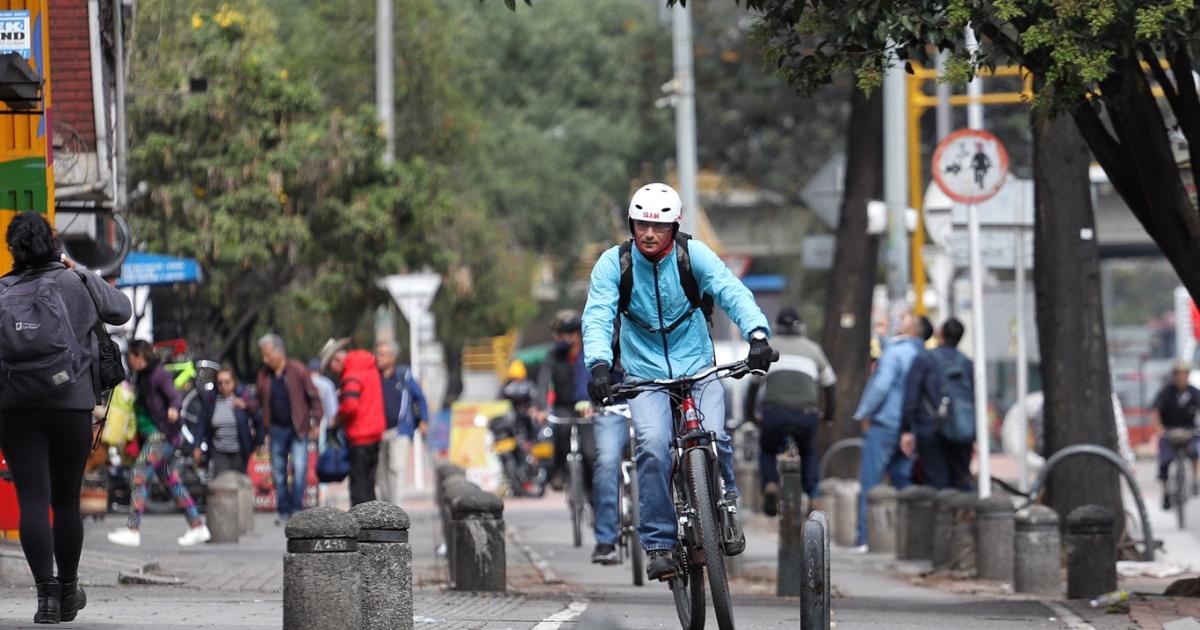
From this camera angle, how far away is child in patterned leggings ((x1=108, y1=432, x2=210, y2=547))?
18.0 m

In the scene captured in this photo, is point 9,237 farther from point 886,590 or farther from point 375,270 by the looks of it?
point 375,270

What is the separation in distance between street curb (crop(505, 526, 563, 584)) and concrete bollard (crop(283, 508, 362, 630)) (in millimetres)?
5234

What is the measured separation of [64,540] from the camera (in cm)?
969

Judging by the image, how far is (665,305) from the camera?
9.88 m

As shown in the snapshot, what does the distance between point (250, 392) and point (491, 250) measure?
22.7 m

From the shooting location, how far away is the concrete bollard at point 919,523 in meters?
17.4

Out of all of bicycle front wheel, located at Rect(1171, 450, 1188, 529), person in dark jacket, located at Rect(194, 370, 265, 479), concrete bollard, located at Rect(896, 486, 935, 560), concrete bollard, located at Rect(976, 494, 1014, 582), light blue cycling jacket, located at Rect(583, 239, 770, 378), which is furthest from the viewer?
bicycle front wheel, located at Rect(1171, 450, 1188, 529)

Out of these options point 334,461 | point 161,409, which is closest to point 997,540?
point 334,461

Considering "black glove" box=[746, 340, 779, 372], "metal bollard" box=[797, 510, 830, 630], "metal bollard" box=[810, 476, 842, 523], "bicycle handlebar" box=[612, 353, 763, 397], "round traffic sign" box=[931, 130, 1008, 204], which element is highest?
"round traffic sign" box=[931, 130, 1008, 204]

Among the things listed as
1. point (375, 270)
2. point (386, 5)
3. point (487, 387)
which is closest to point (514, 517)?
point (375, 270)

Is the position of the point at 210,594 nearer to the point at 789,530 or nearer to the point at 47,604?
the point at 47,604

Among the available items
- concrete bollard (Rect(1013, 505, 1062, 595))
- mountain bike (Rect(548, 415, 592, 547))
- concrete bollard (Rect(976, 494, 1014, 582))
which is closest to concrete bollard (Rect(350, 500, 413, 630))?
concrete bollard (Rect(1013, 505, 1062, 595))

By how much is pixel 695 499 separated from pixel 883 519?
9974mm

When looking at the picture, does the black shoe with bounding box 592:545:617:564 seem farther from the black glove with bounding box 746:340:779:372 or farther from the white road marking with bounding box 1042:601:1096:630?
the black glove with bounding box 746:340:779:372
